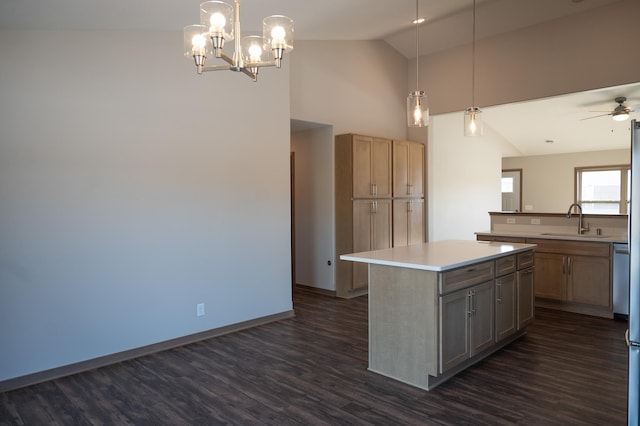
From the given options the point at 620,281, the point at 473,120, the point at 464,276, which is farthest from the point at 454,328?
the point at 620,281

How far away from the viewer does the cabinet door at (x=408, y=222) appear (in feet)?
20.4

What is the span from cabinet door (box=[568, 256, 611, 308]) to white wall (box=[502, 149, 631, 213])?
558 cm

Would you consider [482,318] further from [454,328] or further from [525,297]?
[525,297]

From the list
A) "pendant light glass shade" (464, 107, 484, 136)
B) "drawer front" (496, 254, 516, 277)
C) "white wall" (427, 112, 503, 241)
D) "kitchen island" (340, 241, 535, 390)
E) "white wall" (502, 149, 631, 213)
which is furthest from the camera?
"white wall" (502, 149, 631, 213)

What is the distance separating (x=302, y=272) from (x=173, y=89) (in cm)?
337

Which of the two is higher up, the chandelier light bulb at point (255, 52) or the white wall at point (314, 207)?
the chandelier light bulb at point (255, 52)

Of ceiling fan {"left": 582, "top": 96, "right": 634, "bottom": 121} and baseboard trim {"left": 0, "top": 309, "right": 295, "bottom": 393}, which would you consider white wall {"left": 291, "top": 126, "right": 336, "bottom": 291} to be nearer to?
baseboard trim {"left": 0, "top": 309, "right": 295, "bottom": 393}

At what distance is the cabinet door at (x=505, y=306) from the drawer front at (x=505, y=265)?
0.04m

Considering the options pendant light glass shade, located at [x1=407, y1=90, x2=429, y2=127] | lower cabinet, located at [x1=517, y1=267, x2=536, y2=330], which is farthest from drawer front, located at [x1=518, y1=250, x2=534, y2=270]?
pendant light glass shade, located at [x1=407, y1=90, x2=429, y2=127]

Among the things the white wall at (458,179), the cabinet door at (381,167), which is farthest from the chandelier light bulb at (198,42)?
the white wall at (458,179)

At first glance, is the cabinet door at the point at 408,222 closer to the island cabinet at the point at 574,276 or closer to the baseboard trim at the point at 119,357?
the island cabinet at the point at 574,276

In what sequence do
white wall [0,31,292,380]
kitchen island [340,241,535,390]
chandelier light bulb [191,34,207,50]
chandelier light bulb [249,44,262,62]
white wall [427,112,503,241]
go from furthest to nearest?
white wall [427,112,503,241], white wall [0,31,292,380], kitchen island [340,241,535,390], chandelier light bulb [249,44,262,62], chandelier light bulb [191,34,207,50]

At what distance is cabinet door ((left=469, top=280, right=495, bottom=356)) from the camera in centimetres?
327

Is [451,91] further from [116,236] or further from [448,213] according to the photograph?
[116,236]
